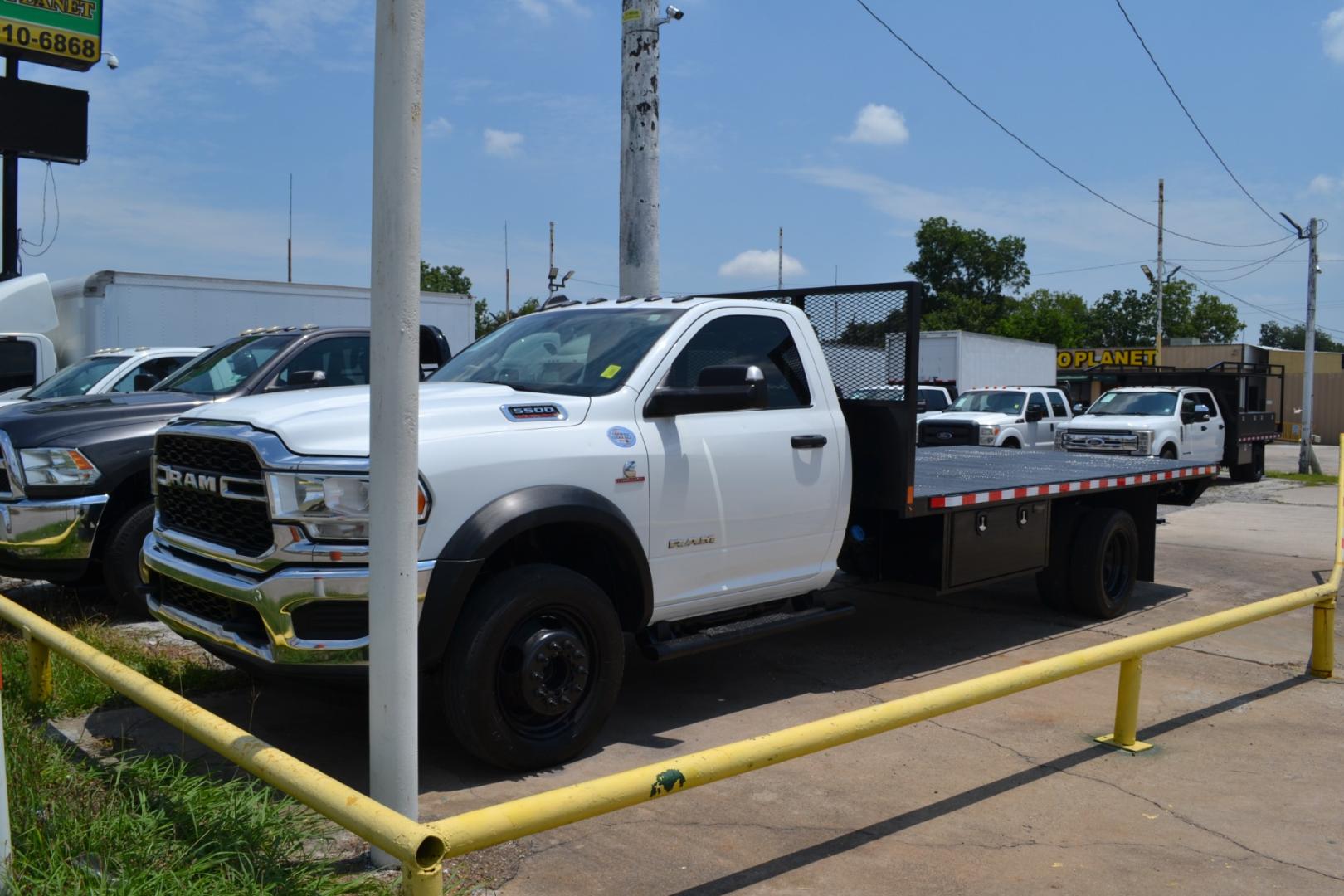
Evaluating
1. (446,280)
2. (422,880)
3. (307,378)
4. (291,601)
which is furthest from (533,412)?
(446,280)

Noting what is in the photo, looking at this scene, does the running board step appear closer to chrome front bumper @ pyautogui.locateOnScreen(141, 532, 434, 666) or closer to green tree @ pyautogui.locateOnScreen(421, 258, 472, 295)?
chrome front bumper @ pyautogui.locateOnScreen(141, 532, 434, 666)

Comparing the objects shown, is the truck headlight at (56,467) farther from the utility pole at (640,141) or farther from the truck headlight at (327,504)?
the utility pole at (640,141)

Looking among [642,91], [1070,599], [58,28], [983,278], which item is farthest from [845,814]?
[983,278]

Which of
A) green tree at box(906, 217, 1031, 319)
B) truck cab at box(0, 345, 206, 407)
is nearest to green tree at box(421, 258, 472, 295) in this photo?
green tree at box(906, 217, 1031, 319)

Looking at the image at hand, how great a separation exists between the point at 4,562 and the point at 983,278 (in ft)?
237

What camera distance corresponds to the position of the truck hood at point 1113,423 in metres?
19.0

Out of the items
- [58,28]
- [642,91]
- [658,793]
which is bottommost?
[658,793]

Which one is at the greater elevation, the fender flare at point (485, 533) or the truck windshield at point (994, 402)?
the truck windshield at point (994, 402)

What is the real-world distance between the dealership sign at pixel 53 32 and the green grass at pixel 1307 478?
939 inches

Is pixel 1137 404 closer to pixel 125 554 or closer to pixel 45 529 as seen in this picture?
pixel 125 554

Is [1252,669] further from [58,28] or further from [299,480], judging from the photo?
[58,28]

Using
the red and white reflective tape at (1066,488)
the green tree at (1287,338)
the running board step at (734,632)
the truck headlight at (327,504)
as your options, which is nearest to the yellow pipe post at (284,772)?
the truck headlight at (327,504)

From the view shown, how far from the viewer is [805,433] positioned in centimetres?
593

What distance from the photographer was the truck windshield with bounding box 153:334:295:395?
834cm
